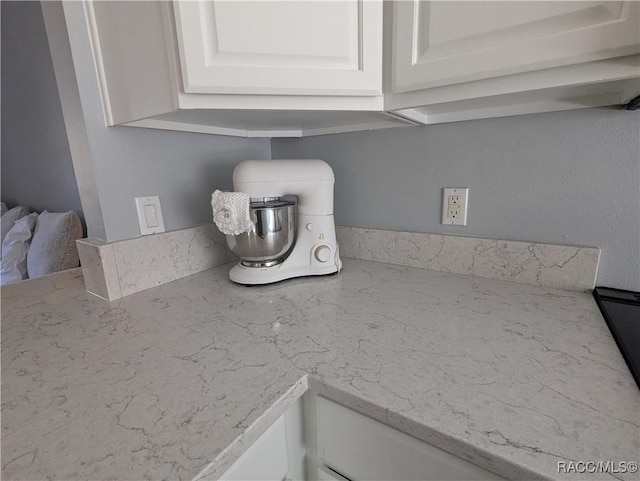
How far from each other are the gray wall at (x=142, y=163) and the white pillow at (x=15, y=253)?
6.01ft

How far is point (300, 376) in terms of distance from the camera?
49cm

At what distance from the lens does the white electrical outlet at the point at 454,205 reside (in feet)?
2.87

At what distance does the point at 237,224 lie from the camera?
30.8 inches

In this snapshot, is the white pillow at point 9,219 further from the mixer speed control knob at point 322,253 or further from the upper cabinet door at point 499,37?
the upper cabinet door at point 499,37

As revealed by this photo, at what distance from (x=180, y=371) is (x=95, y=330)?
0.30 metres

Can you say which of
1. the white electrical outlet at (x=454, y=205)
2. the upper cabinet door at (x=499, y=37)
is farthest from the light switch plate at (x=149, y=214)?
the white electrical outlet at (x=454, y=205)

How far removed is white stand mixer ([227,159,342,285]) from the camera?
827 millimetres

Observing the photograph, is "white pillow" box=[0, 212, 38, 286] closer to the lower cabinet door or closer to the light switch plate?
the light switch plate

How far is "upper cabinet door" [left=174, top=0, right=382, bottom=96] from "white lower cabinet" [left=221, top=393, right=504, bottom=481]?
1.96ft

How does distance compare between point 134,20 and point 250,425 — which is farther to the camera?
point 134,20

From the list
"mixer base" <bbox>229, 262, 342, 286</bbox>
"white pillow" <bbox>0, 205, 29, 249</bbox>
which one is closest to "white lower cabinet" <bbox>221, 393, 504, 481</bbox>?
"mixer base" <bbox>229, 262, 342, 286</bbox>

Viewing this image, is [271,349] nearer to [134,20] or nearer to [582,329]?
[582,329]

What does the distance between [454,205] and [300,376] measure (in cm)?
66

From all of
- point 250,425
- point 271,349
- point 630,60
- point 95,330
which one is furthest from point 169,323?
point 630,60
